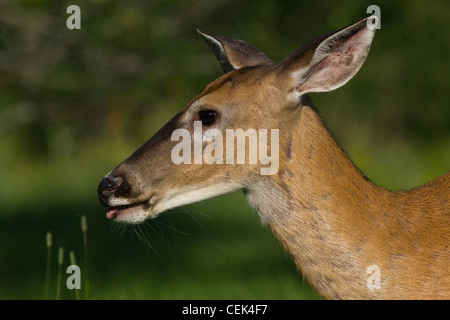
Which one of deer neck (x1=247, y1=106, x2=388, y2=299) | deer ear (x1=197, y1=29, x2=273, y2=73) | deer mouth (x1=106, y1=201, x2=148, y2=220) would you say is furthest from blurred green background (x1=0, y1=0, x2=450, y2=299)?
deer neck (x1=247, y1=106, x2=388, y2=299)

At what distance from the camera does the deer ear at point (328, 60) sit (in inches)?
160

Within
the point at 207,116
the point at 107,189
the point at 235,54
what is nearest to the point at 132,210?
the point at 107,189

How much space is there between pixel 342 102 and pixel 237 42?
6.00 m

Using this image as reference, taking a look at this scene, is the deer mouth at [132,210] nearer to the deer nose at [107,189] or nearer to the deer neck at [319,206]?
the deer nose at [107,189]

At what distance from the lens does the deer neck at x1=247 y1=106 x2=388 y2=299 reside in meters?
3.99

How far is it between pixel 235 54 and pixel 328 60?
0.76 m

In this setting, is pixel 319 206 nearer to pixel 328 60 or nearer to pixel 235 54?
pixel 328 60

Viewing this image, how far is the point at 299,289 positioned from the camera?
584cm

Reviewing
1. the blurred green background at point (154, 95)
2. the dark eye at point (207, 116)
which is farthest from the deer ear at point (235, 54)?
the blurred green background at point (154, 95)

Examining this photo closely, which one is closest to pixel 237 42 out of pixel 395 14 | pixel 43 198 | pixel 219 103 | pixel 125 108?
pixel 219 103

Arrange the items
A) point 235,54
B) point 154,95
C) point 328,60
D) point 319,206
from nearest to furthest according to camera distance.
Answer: point 319,206
point 328,60
point 235,54
point 154,95

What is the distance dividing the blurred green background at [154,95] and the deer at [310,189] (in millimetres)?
2828

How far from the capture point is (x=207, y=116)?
4266mm

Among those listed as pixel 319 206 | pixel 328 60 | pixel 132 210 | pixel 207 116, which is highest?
pixel 328 60
